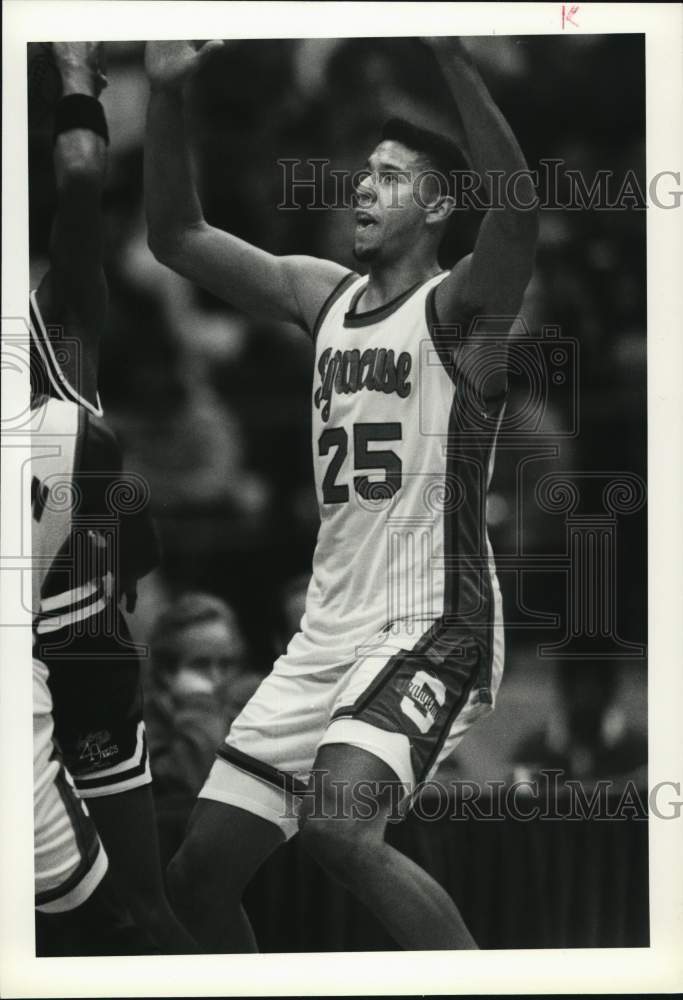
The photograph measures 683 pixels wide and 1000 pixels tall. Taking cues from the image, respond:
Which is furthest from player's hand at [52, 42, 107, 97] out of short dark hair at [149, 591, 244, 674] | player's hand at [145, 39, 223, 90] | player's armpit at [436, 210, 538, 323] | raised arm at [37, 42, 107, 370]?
short dark hair at [149, 591, 244, 674]

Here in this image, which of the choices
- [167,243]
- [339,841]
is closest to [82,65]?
[167,243]

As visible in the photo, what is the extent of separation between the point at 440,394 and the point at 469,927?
125 centimetres

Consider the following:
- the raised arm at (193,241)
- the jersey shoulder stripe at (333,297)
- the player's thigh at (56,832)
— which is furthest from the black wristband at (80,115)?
the player's thigh at (56,832)

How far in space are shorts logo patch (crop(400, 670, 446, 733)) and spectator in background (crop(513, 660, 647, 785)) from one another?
0.80ft

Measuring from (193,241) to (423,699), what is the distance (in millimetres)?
1196

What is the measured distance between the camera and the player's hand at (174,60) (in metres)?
2.78

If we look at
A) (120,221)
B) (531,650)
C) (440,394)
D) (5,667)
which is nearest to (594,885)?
(531,650)

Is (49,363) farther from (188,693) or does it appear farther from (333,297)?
(188,693)

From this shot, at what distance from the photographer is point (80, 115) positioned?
2.80 metres

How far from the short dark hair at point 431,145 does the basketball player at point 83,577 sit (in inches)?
27.0

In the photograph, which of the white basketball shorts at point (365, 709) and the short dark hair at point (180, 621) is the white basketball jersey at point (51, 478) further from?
the white basketball shorts at point (365, 709)

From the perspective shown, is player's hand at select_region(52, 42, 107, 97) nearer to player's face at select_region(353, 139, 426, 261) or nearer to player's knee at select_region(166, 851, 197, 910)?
player's face at select_region(353, 139, 426, 261)

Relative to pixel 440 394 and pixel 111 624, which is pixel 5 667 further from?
pixel 440 394

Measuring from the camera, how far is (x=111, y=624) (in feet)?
9.21
